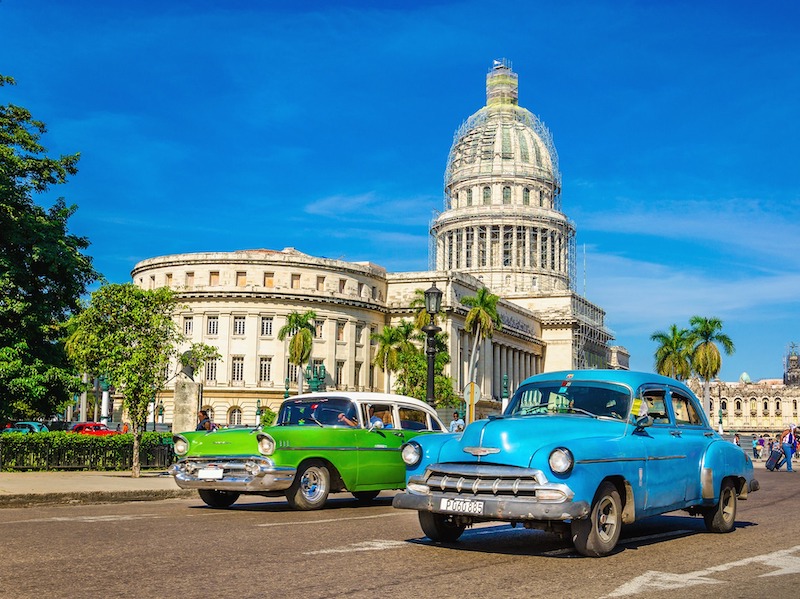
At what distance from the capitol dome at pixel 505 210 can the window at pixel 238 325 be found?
53.0 m

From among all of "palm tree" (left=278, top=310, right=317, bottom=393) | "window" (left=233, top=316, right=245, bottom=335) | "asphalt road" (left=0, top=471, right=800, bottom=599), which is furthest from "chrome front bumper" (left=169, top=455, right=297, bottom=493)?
"window" (left=233, top=316, right=245, bottom=335)

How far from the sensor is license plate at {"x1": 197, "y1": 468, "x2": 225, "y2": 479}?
46.3 ft

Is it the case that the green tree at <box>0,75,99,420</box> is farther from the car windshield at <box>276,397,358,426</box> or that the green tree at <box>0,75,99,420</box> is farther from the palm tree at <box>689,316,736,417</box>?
the palm tree at <box>689,316,736,417</box>

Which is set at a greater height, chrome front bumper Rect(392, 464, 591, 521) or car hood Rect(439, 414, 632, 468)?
car hood Rect(439, 414, 632, 468)

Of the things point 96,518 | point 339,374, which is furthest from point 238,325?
point 96,518

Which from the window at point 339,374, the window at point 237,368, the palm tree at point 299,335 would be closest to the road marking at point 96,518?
the palm tree at point 299,335

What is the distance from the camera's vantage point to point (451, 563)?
8516 mm

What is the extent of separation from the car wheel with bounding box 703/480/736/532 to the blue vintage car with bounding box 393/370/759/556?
0.04ft

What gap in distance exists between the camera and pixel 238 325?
84625 millimetres

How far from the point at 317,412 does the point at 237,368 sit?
69.8 meters

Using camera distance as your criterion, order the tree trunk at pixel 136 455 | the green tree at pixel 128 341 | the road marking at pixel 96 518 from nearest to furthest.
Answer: the road marking at pixel 96 518 → the tree trunk at pixel 136 455 → the green tree at pixel 128 341

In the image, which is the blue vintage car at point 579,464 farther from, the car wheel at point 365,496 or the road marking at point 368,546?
the car wheel at point 365,496

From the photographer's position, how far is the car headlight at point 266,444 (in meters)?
13.9

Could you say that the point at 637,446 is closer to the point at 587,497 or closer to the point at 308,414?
the point at 587,497
